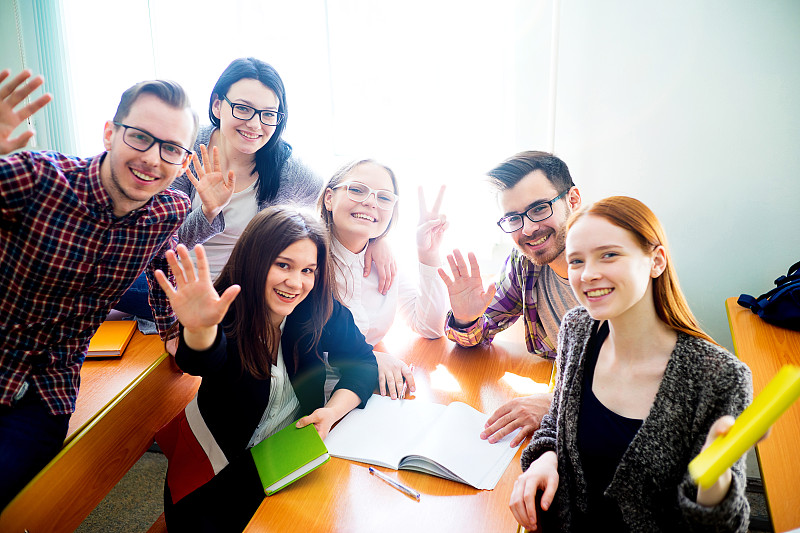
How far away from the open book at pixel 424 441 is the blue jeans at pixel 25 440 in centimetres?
71

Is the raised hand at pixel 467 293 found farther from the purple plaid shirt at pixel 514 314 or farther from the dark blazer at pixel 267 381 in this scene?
the dark blazer at pixel 267 381

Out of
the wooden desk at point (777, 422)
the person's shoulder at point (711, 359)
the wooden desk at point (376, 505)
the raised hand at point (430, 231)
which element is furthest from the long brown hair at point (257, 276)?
the wooden desk at point (777, 422)

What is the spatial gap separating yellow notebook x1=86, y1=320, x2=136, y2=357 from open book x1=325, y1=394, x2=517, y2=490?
0.94 meters

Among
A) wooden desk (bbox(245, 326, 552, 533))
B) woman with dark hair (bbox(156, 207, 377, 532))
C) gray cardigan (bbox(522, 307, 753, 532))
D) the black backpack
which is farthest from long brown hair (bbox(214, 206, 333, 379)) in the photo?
the black backpack

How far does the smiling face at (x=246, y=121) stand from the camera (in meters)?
2.06

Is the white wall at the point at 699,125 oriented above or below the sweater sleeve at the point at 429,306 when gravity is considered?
above

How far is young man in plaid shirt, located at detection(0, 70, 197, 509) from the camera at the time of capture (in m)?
1.31

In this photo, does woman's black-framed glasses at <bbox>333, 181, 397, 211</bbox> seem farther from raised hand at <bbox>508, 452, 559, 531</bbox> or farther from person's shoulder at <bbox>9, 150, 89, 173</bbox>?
raised hand at <bbox>508, 452, 559, 531</bbox>

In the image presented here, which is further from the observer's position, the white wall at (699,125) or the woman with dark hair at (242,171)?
the white wall at (699,125)

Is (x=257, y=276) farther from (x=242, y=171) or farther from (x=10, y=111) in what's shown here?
(x=242, y=171)

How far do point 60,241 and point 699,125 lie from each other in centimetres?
247

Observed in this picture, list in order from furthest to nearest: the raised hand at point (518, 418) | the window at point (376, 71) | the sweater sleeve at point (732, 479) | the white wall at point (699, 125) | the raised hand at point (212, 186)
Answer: the window at point (376, 71)
the white wall at point (699, 125)
the raised hand at point (212, 186)
the raised hand at point (518, 418)
the sweater sleeve at point (732, 479)

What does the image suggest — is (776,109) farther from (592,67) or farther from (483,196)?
(483,196)

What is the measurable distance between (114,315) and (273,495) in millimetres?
1325
